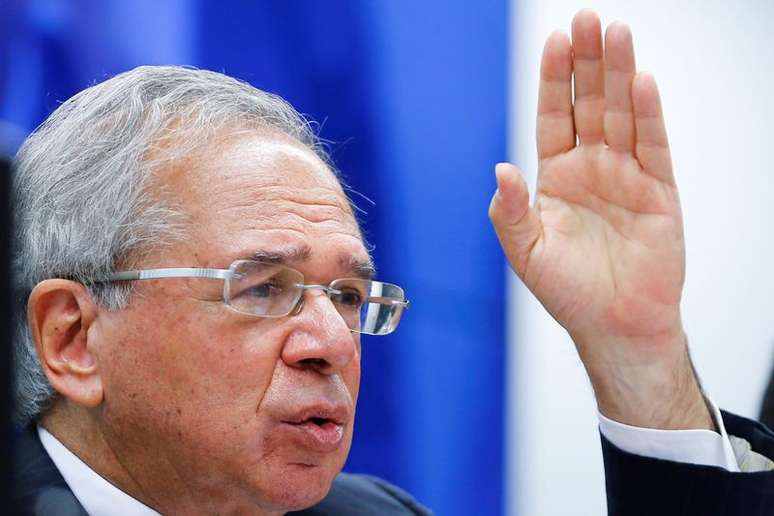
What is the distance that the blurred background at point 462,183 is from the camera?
3402 millimetres

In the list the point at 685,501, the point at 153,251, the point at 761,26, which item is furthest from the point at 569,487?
the point at 153,251

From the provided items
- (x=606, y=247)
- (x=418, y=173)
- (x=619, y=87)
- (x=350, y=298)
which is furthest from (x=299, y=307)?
(x=418, y=173)

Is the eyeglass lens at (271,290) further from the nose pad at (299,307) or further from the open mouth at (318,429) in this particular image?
the open mouth at (318,429)

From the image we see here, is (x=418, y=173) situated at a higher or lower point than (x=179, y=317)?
higher

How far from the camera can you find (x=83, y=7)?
3.04 meters

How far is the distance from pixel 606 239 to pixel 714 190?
2154 mm

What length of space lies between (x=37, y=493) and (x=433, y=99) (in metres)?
2.15

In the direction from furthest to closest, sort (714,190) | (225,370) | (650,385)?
(714,190), (650,385), (225,370)

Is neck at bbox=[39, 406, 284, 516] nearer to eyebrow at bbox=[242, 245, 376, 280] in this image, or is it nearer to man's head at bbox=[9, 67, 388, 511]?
man's head at bbox=[9, 67, 388, 511]

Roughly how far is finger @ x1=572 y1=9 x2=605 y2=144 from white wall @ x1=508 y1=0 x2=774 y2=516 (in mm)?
→ 1840

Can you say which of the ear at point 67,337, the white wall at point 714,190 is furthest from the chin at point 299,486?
the white wall at point 714,190

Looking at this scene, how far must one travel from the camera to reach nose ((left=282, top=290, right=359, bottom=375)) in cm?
207

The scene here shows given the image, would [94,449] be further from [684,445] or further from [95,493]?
[684,445]

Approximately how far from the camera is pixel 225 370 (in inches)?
80.0
